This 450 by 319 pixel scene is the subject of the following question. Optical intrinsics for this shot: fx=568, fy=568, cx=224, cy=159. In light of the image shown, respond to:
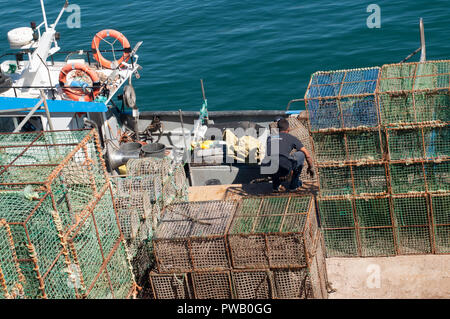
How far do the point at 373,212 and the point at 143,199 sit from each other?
361 centimetres

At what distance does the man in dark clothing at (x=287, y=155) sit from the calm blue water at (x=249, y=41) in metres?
10.7

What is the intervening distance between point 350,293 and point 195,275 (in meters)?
2.30

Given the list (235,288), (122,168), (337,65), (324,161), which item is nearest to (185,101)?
(337,65)

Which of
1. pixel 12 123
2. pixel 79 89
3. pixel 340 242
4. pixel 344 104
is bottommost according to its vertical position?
pixel 340 242

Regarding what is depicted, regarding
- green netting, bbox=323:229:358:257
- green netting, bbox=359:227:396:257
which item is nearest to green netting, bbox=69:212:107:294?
green netting, bbox=323:229:358:257

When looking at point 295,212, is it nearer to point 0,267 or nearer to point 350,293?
point 350,293

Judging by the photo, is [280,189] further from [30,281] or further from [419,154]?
[30,281]

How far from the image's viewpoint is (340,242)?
362 inches

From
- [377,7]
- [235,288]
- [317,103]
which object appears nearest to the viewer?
[235,288]

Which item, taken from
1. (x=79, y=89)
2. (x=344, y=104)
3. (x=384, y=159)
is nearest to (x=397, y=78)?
(x=344, y=104)

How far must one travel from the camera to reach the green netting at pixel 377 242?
8992mm

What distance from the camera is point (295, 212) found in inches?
307

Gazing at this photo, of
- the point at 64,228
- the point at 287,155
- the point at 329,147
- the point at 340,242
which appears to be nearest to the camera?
the point at 64,228

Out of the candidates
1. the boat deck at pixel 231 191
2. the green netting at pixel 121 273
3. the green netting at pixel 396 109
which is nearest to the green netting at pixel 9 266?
the green netting at pixel 121 273
